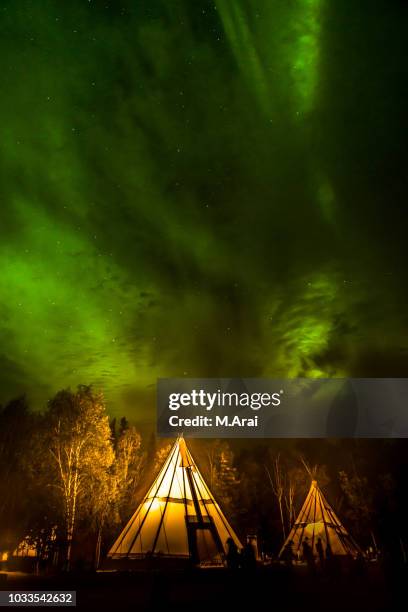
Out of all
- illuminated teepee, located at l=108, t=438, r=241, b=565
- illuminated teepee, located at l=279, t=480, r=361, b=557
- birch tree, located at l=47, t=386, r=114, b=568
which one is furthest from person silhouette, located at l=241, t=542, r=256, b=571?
birch tree, located at l=47, t=386, r=114, b=568

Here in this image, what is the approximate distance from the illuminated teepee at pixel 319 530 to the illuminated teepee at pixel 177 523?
7.95m

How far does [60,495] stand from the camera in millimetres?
24125

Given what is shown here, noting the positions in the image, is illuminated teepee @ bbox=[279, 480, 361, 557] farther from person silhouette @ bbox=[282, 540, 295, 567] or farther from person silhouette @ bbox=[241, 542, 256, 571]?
person silhouette @ bbox=[241, 542, 256, 571]

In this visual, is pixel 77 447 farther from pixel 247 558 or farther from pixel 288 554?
pixel 247 558

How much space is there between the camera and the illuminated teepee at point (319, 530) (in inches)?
973

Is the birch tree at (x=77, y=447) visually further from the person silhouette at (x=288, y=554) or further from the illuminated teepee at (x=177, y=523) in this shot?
the person silhouette at (x=288, y=554)

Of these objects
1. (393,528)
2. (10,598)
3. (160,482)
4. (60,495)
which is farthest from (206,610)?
(393,528)

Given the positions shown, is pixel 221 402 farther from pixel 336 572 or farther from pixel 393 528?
pixel 393 528

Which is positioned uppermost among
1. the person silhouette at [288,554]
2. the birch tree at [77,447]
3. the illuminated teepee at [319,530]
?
the birch tree at [77,447]

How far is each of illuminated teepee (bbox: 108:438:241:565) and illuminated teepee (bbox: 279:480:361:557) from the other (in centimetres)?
795

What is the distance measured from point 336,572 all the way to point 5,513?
19.8 m

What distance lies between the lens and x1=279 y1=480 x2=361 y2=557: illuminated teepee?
2470 cm

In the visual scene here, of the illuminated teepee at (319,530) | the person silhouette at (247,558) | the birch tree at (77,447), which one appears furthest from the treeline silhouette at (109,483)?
the person silhouette at (247,558)

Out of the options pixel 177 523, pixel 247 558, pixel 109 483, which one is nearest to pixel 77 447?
pixel 109 483
